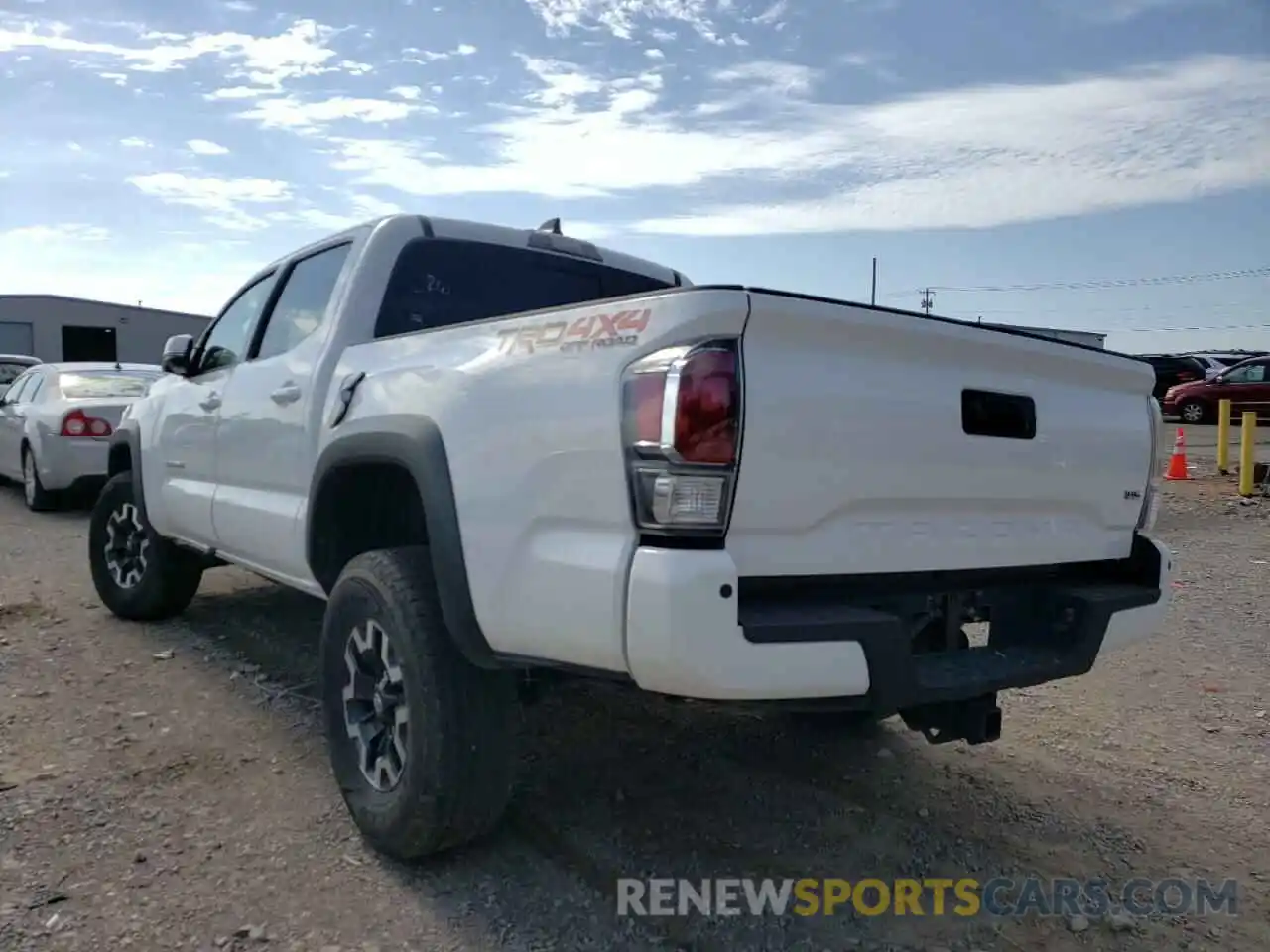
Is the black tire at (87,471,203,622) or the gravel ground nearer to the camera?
the gravel ground

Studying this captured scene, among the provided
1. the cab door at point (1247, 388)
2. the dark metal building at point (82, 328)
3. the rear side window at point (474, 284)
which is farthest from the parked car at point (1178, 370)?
the dark metal building at point (82, 328)

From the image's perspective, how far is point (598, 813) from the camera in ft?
11.1

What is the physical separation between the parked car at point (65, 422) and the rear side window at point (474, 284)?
674 cm

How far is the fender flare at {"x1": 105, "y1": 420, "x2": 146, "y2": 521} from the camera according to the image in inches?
213

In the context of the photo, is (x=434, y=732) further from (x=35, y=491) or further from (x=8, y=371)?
(x=8, y=371)

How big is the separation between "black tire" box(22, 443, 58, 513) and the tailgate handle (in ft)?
32.2

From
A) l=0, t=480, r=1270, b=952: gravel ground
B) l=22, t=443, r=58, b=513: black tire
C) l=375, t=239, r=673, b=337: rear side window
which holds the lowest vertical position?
l=0, t=480, r=1270, b=952: gravel ground

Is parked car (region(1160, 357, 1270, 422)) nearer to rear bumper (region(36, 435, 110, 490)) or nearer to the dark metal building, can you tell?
rear bumper (region(36, 435, 110, 490))

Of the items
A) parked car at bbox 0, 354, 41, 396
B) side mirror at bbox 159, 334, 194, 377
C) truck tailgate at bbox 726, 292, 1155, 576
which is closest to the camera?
truck tailgate at bbox 726, 292, 1155, 576

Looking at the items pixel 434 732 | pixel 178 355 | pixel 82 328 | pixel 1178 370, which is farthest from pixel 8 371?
pixel 1178 370

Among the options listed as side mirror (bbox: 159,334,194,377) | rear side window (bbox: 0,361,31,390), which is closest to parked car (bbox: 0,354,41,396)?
rear side window (bbox: 0,361,31,390)

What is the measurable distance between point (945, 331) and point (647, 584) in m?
1.09

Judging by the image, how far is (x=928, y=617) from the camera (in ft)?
9.13

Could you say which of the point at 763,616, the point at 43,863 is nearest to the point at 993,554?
the point at 763,616
